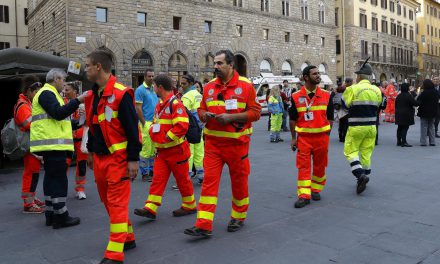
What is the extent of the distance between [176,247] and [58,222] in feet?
5.63

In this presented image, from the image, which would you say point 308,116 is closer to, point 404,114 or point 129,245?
point 129,245

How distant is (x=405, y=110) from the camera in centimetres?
1204

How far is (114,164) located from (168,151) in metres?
1.56

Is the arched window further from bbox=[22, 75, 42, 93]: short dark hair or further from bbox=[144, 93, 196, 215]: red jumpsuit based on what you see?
bbox=[144, 93, 196, 215]: red jumpsuit

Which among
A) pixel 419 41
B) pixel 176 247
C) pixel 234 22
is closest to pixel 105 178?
pixel 176 247

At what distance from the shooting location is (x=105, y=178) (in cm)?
388

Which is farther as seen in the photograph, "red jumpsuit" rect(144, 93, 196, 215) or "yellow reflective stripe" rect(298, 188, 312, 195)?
"yellow reflective stripe" rect(298, 188, 312, 195)

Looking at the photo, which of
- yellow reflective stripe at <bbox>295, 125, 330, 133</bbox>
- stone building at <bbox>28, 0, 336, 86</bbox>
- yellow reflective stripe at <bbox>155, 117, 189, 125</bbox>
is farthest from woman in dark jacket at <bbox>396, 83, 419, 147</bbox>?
stone building at <bbox>28, 0, 336, 86</bbox>

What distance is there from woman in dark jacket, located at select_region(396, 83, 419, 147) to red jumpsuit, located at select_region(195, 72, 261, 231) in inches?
344

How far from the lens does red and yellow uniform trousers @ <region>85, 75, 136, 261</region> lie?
3.72 m

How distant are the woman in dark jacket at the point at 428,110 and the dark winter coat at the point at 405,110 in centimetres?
21

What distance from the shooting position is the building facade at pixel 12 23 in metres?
42.9

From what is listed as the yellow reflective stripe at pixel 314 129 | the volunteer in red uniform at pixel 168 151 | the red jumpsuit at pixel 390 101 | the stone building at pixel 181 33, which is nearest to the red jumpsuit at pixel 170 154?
the volunteer in red uniform at pixel 168 151

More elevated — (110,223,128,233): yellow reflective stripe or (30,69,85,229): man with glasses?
(30,69,85,229): man with glasses
